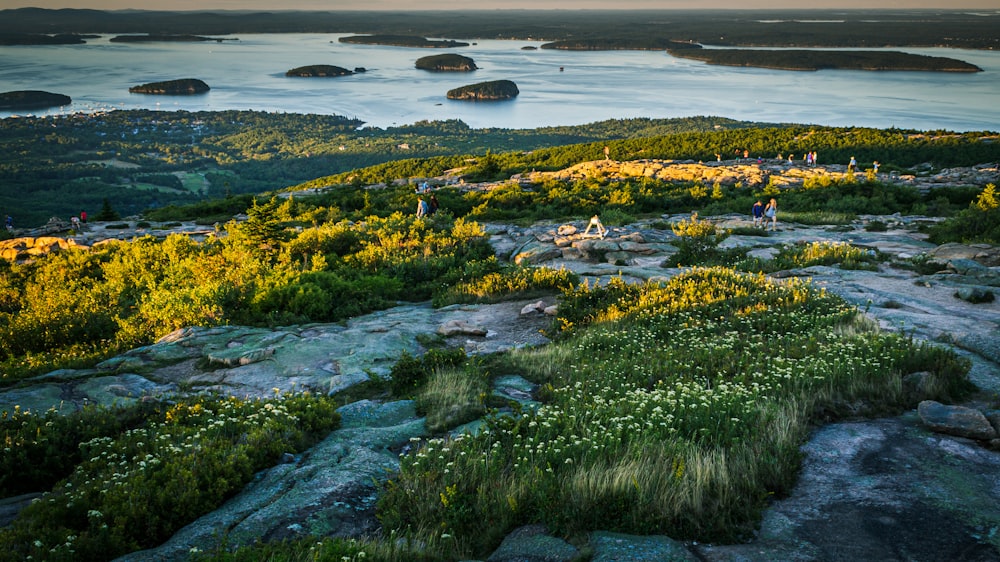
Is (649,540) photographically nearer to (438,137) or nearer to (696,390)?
(696,390)

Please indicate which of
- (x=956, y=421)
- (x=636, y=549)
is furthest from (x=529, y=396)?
(x=956, y=421)

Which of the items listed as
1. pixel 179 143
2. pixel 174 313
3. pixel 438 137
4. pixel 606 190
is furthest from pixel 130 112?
pixel 174 313

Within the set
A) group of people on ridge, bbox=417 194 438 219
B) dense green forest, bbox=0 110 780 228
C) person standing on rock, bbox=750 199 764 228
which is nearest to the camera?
person standing on rock, bbox=750 199 764 228

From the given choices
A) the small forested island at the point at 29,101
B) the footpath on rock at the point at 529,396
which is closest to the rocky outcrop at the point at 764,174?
the footpath on rock at the point at 529,396

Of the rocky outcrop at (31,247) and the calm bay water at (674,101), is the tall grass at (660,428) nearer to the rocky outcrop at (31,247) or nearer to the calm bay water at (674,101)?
the rocky outcrop at (31,247)

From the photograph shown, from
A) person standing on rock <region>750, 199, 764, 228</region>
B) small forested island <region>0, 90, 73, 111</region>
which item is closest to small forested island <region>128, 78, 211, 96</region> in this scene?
small forested island <region>0, 90, 73, 111</region>

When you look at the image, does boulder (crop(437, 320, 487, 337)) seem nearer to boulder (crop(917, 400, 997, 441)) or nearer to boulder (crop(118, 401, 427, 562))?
boulder (crop(118, 401, 427, 562))
